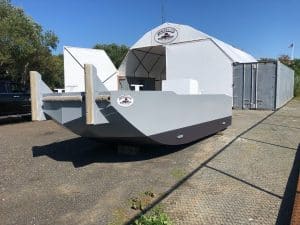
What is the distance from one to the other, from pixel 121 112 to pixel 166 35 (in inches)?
549

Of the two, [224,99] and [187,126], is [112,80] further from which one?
[187,126]

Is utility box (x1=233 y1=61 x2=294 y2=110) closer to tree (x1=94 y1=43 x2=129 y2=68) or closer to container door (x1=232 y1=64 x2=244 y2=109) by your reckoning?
container door (x1=232 y1=64 x2=244 y2=109)

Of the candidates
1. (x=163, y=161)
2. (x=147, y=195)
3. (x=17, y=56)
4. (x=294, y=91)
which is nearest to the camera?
(x=147, y=195)

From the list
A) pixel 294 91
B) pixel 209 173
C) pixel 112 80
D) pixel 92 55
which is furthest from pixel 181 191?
pixel 294 91

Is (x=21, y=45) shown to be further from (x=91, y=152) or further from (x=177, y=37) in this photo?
(x=91, y=152)

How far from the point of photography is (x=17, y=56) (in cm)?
1597

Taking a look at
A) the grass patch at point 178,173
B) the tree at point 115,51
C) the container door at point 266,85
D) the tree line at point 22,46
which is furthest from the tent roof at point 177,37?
the tree at point 115,51

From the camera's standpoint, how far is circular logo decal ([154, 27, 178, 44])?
18397mm

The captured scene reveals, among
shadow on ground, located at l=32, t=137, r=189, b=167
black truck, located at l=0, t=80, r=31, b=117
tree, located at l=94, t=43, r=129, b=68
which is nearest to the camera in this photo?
shadow on ground, located at l=32, t=137, r=189, b=167

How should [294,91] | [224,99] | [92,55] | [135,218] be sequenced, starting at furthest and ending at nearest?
1. [294,91]
2. [92,55]
3. [224,99]
4. [135,218]

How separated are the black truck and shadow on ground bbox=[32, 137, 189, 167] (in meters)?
4.84

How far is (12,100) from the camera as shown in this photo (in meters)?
13.0

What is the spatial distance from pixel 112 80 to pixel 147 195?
12.2 meters

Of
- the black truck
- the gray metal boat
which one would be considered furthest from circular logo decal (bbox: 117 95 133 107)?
the black truck
